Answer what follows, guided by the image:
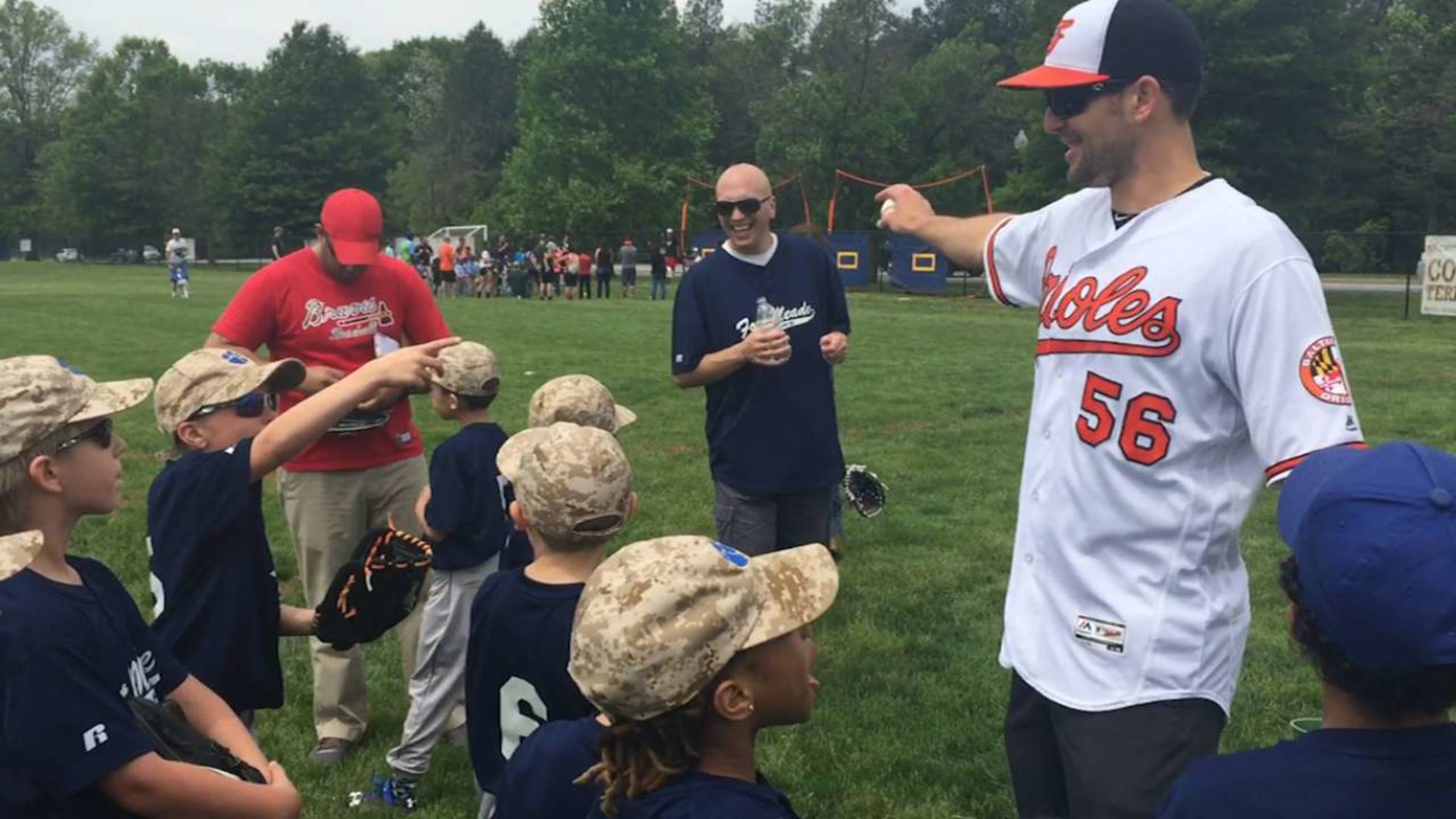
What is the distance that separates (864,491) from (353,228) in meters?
3.62

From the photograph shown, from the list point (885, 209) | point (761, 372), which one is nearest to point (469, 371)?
point (761, 372)

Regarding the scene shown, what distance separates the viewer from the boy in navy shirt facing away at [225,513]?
10.8ft

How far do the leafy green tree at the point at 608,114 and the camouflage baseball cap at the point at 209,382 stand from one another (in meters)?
51.7

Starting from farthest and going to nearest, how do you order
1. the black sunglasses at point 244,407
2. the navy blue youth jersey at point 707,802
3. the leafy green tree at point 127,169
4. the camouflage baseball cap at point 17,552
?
the leafy green tree at point 127,169 < the black sunglasses at point 244,407 < the camouflage baseball cap at point 17,552 < the navy blue youth jersey at point 707,802

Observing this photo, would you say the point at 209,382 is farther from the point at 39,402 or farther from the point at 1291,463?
the point at 1291,463

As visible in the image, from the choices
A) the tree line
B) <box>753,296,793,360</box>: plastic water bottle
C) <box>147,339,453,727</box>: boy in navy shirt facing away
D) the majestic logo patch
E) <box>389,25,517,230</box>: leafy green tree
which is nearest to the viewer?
the majestic logo patch

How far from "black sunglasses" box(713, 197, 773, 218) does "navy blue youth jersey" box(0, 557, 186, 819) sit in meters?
3.08

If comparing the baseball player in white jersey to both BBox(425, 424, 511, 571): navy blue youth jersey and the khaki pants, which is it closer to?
BBox(425, 424, 511, 571): navy blue youth jersey

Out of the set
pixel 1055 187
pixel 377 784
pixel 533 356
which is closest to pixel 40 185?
pixel 1055 187

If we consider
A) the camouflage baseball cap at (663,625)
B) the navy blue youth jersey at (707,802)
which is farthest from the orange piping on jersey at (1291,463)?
the navy blue youth jersey at (707,802)

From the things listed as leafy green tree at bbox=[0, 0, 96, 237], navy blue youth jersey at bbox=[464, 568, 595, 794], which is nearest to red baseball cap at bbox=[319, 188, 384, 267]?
navy blue youth jersey at bbox=[464, 568, 595, 794]

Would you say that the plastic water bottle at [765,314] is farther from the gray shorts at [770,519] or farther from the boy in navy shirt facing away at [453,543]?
the boy in navy shirt facing away at [453,543]

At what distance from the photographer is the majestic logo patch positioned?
238 centimetres

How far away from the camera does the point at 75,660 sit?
2.37 meters
